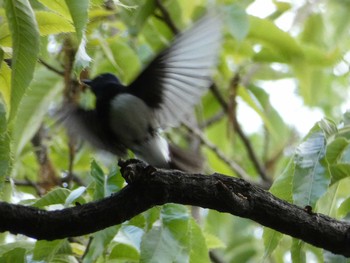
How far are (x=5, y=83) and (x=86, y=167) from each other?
2126 mm

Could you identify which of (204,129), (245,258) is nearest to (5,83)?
(245,258)

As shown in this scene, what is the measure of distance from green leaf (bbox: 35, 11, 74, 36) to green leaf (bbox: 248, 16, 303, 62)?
207cm

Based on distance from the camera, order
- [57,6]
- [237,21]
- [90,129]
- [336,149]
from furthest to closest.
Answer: [237,21]
[90,129]
[336,149]
[57,6]

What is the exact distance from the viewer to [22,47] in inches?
74.0

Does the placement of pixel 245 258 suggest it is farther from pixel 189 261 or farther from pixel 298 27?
pixel 189 261

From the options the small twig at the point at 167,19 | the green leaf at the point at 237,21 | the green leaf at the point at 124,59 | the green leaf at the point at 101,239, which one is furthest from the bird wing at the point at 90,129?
the small twig at the point at 167,19

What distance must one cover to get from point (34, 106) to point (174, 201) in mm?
1363

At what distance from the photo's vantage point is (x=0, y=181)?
2.07 metres

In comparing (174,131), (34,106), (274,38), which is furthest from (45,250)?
(174,131)

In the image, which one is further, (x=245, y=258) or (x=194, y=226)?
(x=245, y=258)

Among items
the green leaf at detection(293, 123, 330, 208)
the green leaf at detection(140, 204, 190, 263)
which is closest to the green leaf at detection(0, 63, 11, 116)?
the green leaf at detection(140, 204, 190, 263)

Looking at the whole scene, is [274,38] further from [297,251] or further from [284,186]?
[297,251]

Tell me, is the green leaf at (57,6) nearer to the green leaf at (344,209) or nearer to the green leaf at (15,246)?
the green leaf at (15,246)

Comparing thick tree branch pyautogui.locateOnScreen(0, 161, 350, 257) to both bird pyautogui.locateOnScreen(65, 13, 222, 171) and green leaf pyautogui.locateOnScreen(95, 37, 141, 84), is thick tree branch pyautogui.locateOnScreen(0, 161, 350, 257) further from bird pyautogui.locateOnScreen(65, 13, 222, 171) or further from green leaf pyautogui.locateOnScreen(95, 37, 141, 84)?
green leaf pyautogui.locateOnScreen(95, 37, 141, 84)
